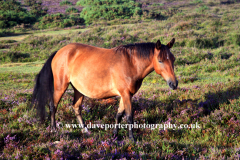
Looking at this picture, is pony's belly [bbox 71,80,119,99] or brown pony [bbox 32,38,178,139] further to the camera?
pony's belly [bbox 71,80,119,99]

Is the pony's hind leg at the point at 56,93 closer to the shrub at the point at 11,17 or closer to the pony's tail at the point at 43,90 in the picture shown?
the pony's tail at the point at 43,90

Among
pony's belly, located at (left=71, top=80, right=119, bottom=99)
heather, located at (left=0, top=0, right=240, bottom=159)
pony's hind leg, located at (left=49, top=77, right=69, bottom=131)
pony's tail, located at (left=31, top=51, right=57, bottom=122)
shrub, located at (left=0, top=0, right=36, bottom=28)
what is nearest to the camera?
heather, located at (left=0, top=0, right=240, bottom=159)

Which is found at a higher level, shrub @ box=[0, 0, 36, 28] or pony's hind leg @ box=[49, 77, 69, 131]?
shrub @ box=[0, 0, 36, 28]

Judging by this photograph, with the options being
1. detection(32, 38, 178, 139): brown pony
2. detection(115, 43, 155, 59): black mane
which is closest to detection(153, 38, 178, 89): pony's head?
detection(32, 38, 178, 139): brown pony

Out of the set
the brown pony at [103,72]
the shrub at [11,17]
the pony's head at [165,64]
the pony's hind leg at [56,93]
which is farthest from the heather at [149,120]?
the shrub at [11,17]

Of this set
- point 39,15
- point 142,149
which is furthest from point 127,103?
point 39,15

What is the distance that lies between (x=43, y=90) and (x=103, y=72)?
5.98ft

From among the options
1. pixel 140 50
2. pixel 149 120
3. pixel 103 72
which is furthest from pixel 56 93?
pixel 149 120

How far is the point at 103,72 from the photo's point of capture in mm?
4637

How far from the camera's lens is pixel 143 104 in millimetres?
6617

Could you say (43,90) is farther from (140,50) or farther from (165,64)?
(165,64)

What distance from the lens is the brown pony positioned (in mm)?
4395

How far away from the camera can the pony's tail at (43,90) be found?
5340 mm

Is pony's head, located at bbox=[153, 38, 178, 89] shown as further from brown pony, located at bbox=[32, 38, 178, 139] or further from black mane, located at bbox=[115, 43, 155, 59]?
black mane, located at bbox=[115, 43, 155, 59]
